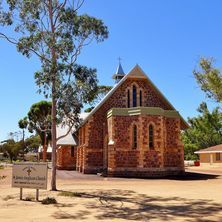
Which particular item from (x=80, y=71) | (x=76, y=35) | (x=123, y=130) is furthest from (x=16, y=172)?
(x=123, y=130)

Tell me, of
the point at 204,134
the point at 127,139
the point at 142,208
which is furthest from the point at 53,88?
the point at 204,134

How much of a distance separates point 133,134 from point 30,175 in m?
15.9

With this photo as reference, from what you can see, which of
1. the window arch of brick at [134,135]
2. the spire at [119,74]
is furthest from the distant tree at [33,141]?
the window arch of brick at [134,135]

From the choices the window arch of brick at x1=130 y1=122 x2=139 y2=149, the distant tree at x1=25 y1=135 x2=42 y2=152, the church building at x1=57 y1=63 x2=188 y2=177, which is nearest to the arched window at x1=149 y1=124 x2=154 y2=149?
the church building at x1=57 y1=63 x2=188 y2=177

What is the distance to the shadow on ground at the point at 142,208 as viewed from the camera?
38.3 feet

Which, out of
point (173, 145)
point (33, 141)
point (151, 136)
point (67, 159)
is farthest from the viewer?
point (33, 141)

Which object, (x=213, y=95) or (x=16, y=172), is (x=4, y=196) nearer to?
(x=16, y=172)

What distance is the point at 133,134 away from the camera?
101ft

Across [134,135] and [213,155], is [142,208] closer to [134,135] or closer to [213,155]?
[134,135]

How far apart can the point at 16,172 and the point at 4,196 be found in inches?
62.9

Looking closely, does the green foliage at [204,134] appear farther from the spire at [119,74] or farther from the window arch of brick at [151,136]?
the window arch of brick at [151,136]

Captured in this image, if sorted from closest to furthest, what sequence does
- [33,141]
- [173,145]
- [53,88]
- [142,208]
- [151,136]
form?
1. [142,208]
2. [53,88]
3. [151,136]
4. [173,145]
5. [33,141]

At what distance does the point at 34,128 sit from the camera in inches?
2228

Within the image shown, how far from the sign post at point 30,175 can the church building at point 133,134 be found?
14.7m
